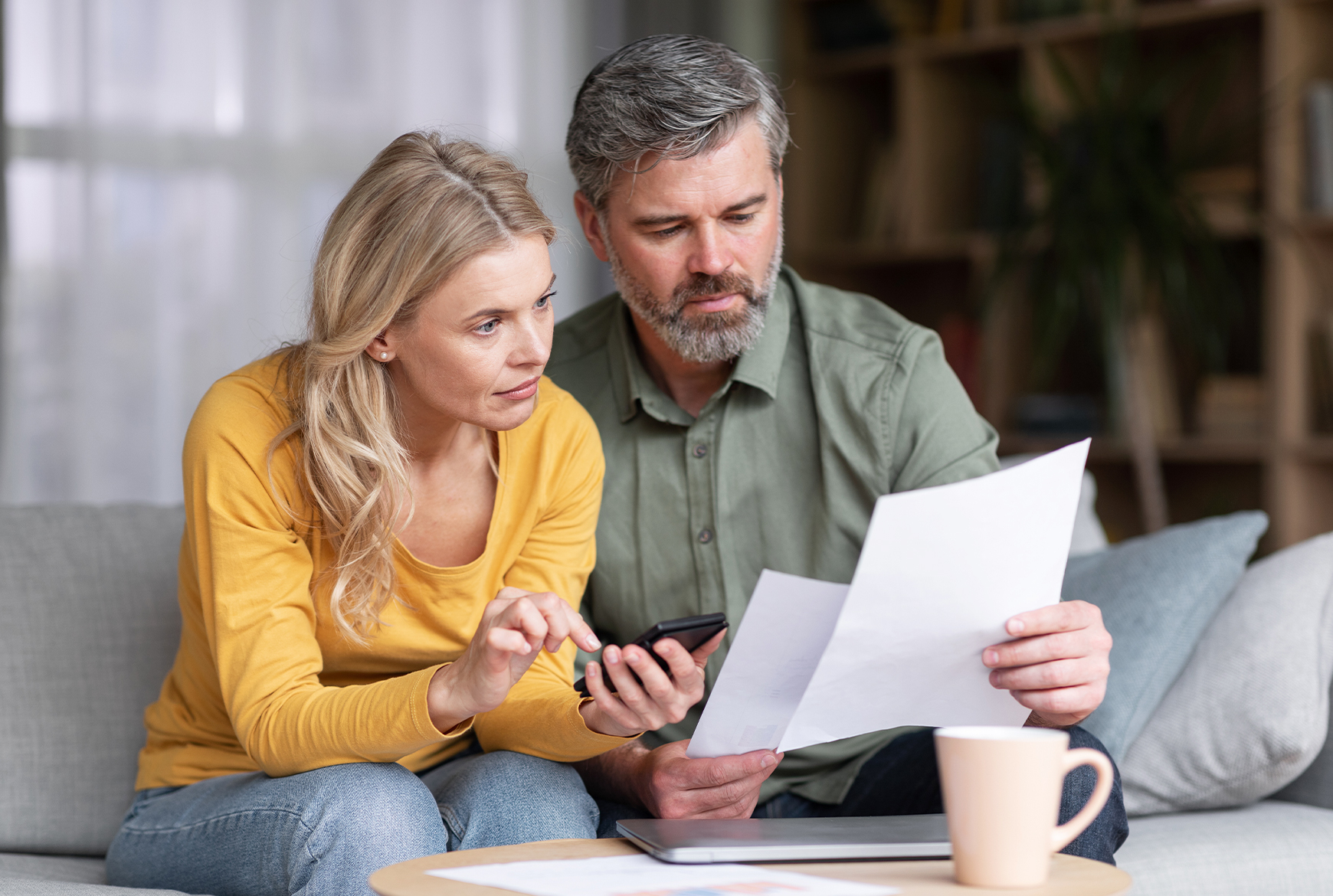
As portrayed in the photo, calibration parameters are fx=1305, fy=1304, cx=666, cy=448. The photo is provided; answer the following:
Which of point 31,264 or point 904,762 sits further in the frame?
point 31,264

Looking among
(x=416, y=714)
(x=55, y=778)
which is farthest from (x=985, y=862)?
(x=55, y=778)

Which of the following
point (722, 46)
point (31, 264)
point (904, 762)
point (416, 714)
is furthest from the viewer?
point (31, 264)

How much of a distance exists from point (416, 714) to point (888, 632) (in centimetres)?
38

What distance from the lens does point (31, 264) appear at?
8.80ft

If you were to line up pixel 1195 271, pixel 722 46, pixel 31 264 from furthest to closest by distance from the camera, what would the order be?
pixel 1195 271 < pixel 31 264 < pixel 722 46

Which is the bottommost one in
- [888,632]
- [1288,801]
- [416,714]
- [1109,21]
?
[1288,801]

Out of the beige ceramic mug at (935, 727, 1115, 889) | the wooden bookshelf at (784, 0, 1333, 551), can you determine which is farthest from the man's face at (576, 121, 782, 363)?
the wooden bookshelf at (784, 0, 1333, 551)

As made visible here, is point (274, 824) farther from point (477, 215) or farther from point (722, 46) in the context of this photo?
point (722, 46)

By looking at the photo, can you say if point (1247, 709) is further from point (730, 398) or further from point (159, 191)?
point (159, 191)

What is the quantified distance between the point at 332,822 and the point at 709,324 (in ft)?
2.02

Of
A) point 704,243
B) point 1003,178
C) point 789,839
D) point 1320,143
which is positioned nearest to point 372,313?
point 704,243

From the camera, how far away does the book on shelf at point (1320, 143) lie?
270 centimetres

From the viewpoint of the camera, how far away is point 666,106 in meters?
1.31

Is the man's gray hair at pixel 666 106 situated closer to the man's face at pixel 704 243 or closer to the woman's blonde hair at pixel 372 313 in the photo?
the man's face at pixel 704 243
